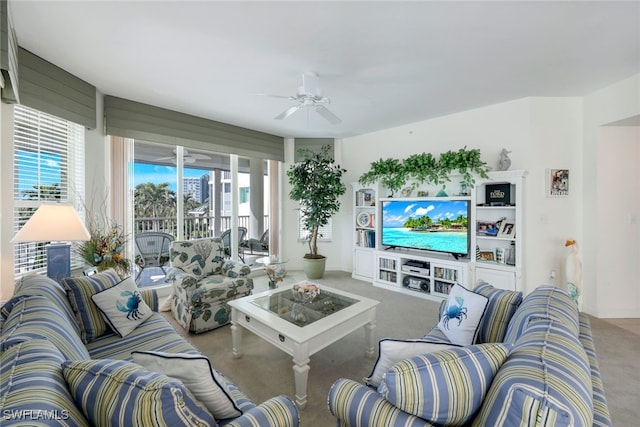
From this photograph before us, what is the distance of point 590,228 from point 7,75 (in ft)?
19.0

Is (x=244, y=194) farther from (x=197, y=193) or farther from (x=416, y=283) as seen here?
(x=416, y=283)

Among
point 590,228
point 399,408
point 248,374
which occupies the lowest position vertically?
point 248,374

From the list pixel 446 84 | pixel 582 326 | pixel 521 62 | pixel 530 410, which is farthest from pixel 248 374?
pixel 521 62

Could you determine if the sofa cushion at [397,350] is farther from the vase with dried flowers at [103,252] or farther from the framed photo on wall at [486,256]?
the framed photo on wall at [486,256]

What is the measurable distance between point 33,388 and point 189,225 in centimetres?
373

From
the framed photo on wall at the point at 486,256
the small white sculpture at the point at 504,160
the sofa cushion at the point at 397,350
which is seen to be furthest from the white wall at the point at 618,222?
the sofa cushion at the point at 397,350

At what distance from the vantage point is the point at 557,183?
336cm

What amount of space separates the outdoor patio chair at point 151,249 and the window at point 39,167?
0.80 m

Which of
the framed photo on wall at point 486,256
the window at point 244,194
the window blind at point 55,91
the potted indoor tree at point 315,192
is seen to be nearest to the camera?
the window blind at point 55,91

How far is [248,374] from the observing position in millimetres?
2092

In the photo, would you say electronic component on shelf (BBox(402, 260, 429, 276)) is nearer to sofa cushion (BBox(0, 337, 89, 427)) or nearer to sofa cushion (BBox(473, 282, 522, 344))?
sofa cushion (BBox(473, 282, 522, 344))

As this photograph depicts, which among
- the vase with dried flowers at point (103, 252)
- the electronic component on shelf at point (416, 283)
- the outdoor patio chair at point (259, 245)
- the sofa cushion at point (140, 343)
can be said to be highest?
the vase with dried flowers at point (103, 252)

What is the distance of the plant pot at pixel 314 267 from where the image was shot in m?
4.68

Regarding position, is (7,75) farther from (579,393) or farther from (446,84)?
(446,84)
